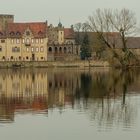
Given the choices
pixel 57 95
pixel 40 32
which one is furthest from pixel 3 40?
pixel 57 95

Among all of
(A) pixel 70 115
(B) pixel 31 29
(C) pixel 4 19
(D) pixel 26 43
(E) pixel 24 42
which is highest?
(C) pixel 4 19

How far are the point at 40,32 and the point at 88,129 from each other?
9357cm

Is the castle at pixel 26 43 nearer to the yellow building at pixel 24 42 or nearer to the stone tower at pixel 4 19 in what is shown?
the yellow building at pixel 24 42

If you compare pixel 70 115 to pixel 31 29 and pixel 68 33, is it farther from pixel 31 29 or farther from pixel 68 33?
pixel 68 33

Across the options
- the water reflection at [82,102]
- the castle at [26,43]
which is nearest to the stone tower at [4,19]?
the castle at [26,43]

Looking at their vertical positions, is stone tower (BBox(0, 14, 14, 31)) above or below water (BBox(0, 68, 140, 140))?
above

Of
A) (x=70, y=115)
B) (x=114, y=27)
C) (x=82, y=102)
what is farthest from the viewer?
(x=114, y=27)

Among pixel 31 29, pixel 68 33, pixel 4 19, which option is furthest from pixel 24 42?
pixel 68 33

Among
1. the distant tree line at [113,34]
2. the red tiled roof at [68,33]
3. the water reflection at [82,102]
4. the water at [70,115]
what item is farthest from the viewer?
the red tiled roof at [68,33]

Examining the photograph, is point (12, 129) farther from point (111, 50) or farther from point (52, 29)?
point (52, 29)

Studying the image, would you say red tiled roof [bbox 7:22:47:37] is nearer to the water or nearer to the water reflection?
the water reflection

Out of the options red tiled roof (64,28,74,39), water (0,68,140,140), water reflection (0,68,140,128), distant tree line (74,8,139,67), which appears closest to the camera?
water (0,68,140,140)

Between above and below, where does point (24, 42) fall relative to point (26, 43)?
above

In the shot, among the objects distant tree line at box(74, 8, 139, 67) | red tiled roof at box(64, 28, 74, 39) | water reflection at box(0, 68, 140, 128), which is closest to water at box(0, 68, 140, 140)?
water reflection at box(0, 68, 140, 128)
